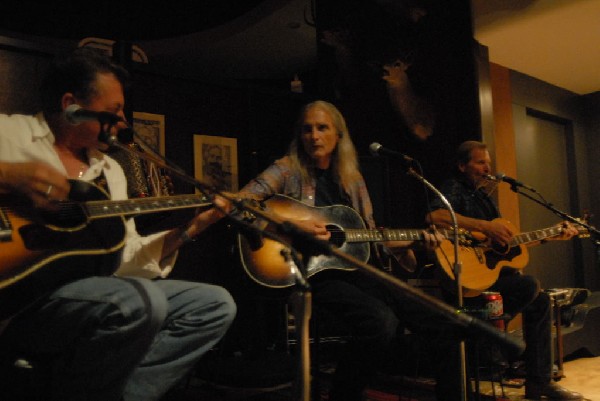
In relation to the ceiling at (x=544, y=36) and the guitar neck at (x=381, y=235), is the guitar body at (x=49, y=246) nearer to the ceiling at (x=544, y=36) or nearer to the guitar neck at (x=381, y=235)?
the guitar neck at (x=381, y=235)

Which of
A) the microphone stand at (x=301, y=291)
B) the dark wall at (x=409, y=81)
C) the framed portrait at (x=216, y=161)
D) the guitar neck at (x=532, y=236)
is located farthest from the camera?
the dark wall at (x=409, y=81)

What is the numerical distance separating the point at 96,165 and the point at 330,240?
1222 mm

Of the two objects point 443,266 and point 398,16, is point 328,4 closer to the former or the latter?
point 398,16

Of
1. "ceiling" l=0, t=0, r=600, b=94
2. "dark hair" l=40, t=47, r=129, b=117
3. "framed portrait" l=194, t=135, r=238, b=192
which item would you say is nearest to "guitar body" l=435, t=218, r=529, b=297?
"framed portrait" l=194, t=135, r=238, b=192

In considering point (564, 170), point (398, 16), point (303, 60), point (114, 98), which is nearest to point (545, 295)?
point (398, 16)

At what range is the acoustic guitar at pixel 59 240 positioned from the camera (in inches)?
67.9

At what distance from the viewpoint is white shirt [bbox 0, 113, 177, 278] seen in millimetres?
2004

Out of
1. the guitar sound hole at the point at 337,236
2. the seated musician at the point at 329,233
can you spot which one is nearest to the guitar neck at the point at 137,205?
the seated musician at the point at 329,233

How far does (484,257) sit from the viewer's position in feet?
12.1

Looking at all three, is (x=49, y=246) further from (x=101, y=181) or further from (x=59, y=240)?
(x=101, y=181)

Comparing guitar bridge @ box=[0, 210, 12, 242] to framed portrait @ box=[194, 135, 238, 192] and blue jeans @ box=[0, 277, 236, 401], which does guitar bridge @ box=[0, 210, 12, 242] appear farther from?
framed portrait @ box=[194, 135, 238, 192]

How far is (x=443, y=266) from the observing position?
338 centimetres

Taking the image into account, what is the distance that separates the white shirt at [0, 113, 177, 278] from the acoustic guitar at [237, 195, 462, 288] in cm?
49

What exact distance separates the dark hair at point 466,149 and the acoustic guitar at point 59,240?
2612 millimetres
